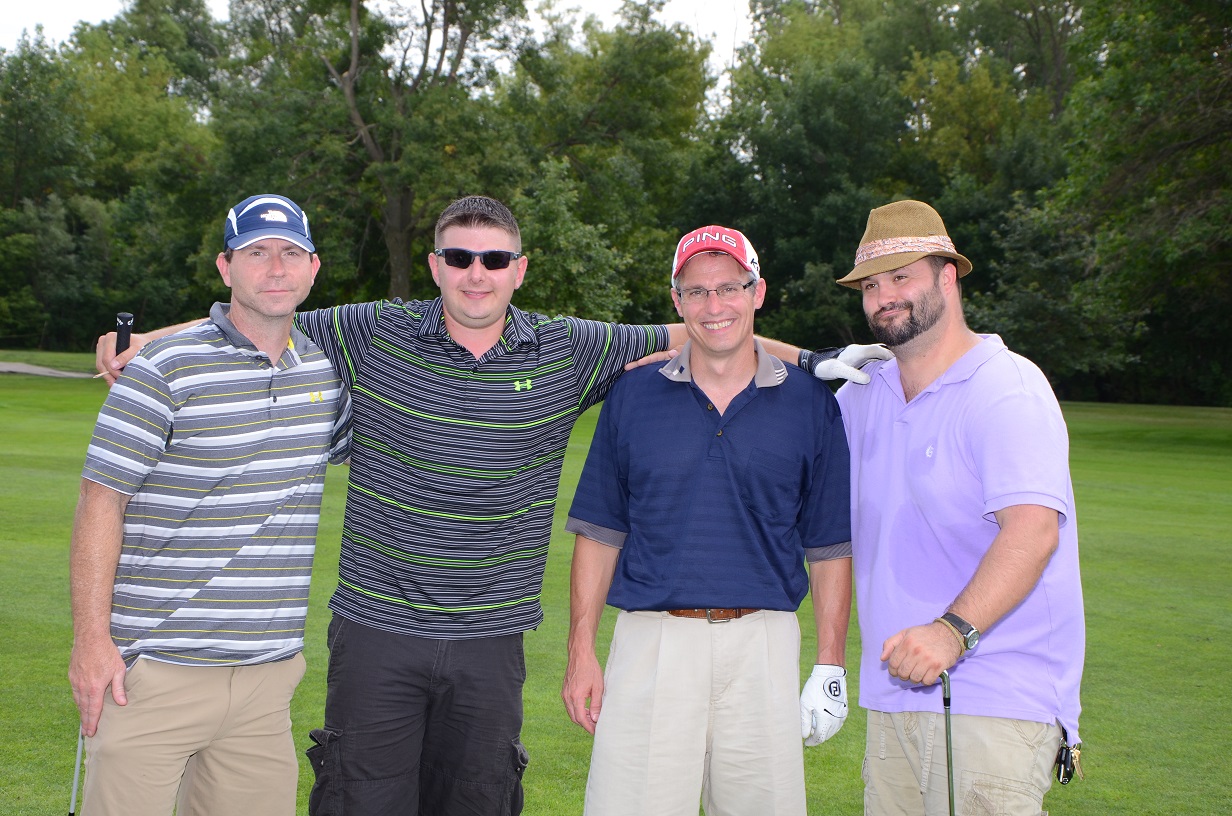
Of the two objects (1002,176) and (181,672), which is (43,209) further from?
(181,672)

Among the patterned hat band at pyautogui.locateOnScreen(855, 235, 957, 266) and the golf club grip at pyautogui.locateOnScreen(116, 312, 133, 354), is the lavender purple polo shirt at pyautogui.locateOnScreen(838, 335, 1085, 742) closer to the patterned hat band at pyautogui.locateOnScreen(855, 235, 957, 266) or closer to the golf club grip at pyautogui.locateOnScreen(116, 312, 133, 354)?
the patterned hat band at pyautogui.locateOnScreen(855, 235, 957, 266)

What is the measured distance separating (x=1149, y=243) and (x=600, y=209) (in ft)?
66.4

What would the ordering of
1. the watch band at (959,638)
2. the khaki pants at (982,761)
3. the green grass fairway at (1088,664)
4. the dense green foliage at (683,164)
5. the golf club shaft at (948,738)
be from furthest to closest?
the dense green foliage at (683,164)
the green grass fairway at (1088,664)
the khaki pants at (982,761)
the golf club shaft at (948,738)
the watch band at (959,638)

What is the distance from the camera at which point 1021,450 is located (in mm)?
3271

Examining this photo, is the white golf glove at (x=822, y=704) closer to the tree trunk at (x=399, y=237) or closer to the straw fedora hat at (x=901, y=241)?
the straw fedora hat at (x=901, y=241)

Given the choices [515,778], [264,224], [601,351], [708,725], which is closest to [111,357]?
[264,224]

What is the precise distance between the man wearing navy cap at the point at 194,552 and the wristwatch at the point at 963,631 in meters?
2.05

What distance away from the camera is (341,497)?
1427 centimetres

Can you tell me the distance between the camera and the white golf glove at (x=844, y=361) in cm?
381

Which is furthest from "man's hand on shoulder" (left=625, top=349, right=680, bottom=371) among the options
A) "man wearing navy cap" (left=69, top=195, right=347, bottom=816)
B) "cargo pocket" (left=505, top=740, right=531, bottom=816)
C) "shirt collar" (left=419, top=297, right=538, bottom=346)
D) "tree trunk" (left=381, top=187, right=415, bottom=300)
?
"tree trunk" (left=381, top=187, right=415, bottom=300)

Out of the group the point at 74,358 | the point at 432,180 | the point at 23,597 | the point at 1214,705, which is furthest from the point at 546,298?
the point at 1214,705

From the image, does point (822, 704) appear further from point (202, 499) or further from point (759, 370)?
point (202, 499)

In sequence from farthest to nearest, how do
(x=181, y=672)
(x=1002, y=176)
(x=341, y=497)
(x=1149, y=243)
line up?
(x=1002, y=176)
(x=1149, y=243)
(x=341, y=497)
(x=181, y=672)

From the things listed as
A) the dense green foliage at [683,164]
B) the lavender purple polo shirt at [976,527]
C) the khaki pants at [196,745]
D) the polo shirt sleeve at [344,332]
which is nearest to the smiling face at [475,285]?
the polo shirt sleeve at [344,332]
